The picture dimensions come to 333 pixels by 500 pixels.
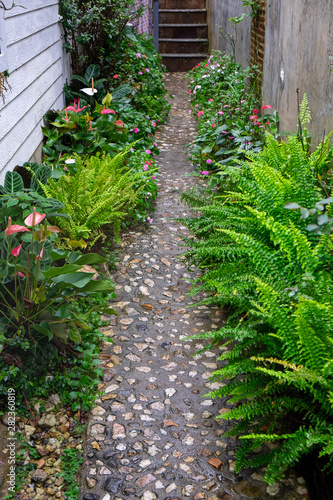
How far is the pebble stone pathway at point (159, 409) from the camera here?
2.14 meters

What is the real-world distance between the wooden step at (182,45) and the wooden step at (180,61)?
0.61 feet

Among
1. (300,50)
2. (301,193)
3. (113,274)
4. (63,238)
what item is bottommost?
(113,274)

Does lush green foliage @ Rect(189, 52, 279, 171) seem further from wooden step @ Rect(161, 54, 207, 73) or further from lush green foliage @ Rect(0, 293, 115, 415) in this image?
wooden step @ Rect(161, 54, 207, 73)

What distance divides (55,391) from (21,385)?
0.72 feet

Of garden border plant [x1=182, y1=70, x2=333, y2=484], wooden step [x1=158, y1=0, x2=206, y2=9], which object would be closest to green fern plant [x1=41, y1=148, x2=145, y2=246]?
garden border plant [x1=182, y1=70, x2=333, y2=484]

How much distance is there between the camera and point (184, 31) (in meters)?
11.8

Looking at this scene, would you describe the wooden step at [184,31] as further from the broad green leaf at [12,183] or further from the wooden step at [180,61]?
the broad green leaf at [12,183]

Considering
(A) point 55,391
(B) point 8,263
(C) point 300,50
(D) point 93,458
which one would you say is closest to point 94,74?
(C) point 300,50

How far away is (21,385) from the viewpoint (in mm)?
2479

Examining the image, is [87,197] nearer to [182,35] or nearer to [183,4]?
[182,35]

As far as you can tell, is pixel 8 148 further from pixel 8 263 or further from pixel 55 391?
pixel 55 391

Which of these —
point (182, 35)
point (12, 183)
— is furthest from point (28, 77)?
point (182, 35)

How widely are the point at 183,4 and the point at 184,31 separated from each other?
752mm

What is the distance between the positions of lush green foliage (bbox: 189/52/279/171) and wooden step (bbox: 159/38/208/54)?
440 cm
